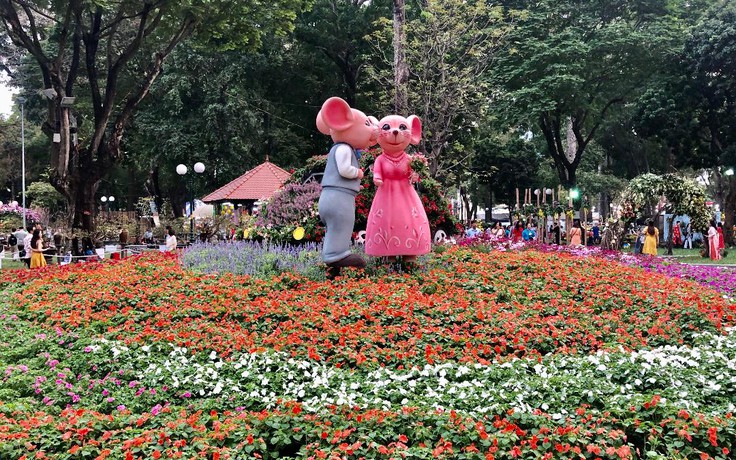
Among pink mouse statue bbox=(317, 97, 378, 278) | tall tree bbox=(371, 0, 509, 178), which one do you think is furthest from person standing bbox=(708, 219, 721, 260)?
pink mouse statue bbox=(317, 97, 378, 278)

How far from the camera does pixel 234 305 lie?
7172 millimetres

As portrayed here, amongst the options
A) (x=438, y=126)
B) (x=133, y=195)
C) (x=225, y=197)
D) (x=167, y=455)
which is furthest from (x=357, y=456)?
(x=133, y=195)

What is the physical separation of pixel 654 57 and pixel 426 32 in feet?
36.8

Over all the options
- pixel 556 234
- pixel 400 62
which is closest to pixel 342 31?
pixel 400 62

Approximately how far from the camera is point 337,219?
8.65m

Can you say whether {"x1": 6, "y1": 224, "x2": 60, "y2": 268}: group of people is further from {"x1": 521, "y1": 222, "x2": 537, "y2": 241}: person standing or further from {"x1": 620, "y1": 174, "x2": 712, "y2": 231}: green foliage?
{"x1": 521, "y1": 222, "x2": 537, "y2": 241}: person standing

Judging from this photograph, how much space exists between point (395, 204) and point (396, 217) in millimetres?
180

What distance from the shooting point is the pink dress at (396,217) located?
353 inches

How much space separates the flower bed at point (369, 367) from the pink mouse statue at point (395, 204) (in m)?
0.48

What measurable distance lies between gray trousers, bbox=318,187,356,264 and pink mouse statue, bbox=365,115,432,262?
1.60 feet

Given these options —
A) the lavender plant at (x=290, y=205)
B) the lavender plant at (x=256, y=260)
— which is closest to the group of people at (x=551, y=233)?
the lavender plant at (x=290, y=205)

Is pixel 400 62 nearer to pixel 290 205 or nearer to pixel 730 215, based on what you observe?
pixel 290 205

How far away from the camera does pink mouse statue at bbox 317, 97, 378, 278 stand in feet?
28.3

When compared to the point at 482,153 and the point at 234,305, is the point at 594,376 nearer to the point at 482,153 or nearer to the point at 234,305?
the point at 234,305
